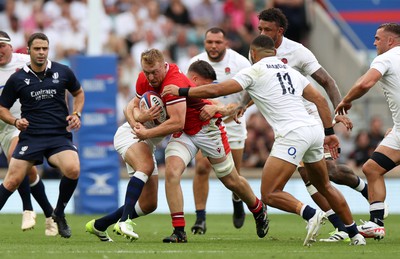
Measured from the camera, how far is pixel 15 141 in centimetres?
1426

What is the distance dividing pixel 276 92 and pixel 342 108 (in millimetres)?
841

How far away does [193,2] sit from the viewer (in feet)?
81.0

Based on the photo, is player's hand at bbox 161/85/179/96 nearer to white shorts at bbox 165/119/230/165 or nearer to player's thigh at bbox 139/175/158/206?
white shorts at bbox 165/119/230/165

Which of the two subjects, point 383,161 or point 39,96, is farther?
point 39,96

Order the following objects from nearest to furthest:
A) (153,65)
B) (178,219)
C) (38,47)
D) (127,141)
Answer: (153,65) < (178,219) < (127,141) < (38,47)

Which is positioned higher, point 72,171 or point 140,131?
point 140,131

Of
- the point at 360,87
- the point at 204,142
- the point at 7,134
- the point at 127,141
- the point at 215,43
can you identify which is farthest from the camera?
the point at 215,43

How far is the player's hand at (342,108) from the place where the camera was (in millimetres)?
11508

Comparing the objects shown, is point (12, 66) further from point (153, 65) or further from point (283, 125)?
point (283, 125)

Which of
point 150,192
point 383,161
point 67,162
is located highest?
point 67,162

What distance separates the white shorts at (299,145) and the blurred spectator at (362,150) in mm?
9684

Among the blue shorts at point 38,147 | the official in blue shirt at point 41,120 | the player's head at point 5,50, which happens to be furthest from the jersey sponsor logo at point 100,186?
the blue shorts at point 38,147

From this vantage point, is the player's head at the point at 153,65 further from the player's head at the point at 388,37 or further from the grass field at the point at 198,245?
the player's head at the point at 388,37

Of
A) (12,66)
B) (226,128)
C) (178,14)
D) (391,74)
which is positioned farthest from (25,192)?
(178,14)
